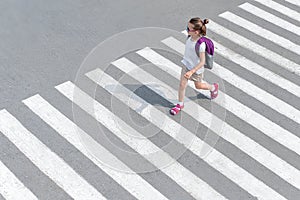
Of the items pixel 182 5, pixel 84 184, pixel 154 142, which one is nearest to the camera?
pixel 84 184

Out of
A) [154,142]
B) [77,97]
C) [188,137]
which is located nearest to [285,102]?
[188,137]

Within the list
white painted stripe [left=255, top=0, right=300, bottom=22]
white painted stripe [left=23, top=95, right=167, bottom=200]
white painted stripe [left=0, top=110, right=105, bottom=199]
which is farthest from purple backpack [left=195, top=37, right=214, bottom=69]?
white painted stripe [left=255, top=0, right=300, bottom=22]

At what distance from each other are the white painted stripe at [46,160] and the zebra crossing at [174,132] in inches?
0.6

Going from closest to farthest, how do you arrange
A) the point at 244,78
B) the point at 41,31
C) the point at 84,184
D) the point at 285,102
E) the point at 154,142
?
the point at 84,184
the point at 154,142
the point at 285,102
the point at 244,78
the point at 41,31

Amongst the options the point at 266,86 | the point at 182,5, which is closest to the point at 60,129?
the point at 266,86

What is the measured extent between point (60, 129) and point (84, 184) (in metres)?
1.38

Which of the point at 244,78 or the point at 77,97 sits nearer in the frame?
the point at 77,97

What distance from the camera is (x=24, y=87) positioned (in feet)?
30.1

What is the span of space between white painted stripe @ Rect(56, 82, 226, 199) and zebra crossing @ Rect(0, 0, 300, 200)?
0.06ft

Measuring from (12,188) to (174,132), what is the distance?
292cm

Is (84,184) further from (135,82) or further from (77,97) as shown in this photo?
(135,82)

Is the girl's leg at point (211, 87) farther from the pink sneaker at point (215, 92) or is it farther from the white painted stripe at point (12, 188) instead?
the white painted stripe at point (12, 188)

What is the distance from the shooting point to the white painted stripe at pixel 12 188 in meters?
7.09

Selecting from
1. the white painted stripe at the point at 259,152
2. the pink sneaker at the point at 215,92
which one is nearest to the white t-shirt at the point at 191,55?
the pink sneaker at the point at 215,92
